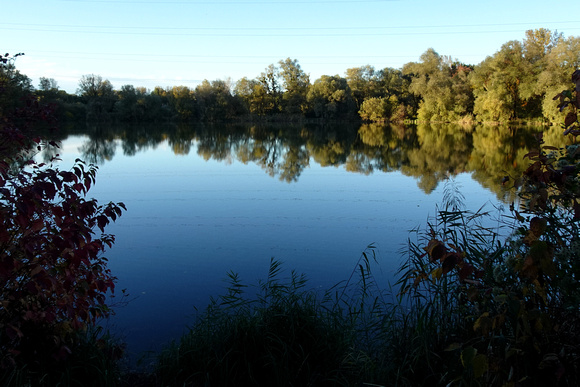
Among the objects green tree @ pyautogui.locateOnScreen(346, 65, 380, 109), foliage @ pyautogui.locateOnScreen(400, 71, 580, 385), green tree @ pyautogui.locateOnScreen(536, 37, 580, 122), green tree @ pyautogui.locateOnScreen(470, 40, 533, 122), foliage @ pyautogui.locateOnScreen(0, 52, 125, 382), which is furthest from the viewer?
green tree @ pyautogui.locateOnScreen(346, 65, 380, 109)

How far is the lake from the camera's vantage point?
19.2ft

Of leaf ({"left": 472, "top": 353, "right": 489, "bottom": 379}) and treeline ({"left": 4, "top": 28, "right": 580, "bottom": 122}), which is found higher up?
treeline ({"left": 4, "top": 28, "right": 580, "bottom": 122})

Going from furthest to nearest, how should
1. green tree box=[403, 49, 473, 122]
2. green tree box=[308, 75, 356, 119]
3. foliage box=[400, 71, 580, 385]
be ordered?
green tree box=[308, 75, 356, 119] < green tree box=[403, 49, 473, 122] < foliage box=[400, 71, 580, 385]

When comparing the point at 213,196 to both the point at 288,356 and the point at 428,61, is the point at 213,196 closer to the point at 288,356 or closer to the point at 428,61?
the point at 288,356

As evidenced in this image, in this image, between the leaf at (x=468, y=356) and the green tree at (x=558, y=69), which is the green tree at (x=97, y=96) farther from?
the leaf at (x=468, y=356)

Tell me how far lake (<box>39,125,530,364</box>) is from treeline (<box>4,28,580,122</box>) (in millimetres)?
28454

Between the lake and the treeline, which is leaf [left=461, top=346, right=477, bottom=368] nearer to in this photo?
the lake

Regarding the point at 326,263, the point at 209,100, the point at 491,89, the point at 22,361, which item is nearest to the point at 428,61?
the point at 491,89

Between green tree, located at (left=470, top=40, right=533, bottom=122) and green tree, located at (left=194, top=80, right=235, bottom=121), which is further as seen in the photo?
green tree, located at (left=194, top=80, right=235, bottom=121)

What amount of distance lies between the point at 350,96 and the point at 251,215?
56.7 meters

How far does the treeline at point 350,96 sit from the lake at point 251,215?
1120 inches

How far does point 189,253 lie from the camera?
23.8 feet

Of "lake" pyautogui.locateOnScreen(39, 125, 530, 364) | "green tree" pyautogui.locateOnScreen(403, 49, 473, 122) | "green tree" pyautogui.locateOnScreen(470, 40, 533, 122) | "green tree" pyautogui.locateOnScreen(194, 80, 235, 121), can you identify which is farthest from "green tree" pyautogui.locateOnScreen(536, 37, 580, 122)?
"green tree" pyautogui.locateOnScreen(194, 80, 235, 121)

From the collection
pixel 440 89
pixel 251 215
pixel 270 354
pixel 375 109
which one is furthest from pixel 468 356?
pixel 375 109
